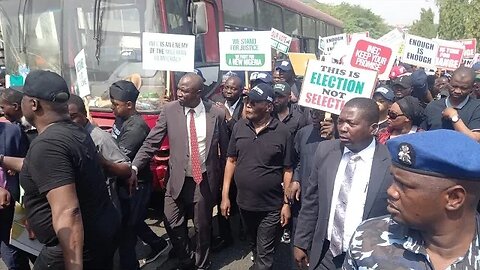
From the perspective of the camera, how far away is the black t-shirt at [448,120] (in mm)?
4355

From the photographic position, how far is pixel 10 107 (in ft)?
12.2

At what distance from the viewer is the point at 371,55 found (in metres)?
4.61

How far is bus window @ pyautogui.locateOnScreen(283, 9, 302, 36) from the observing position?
9.32m

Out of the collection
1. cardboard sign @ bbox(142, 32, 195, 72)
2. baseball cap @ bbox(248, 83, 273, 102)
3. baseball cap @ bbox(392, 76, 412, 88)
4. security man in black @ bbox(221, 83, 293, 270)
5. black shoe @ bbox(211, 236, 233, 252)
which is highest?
cardboard sign @ bbox(142, 32, 195, 72)

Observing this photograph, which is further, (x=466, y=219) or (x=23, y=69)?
(x=23, y=69)

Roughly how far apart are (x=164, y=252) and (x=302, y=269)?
201 centimetres

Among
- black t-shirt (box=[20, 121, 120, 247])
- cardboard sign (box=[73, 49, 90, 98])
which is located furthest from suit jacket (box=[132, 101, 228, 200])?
black t-shirt (box=[20, 121, 120, 247])

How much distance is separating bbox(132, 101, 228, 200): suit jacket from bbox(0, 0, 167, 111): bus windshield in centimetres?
116

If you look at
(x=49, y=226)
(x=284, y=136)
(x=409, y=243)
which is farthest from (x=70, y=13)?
(x=409, y=243)

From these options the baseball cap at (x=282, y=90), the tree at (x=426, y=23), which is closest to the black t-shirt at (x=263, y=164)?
the baseball cap at (x=282, y=90)

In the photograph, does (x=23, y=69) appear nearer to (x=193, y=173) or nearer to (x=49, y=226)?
(x=193, y=173)

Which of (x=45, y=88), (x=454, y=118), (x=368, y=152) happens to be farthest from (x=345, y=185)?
(x=454, y=118)

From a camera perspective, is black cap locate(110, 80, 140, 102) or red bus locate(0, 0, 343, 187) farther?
red bus locate(0, 0, 343, 187)

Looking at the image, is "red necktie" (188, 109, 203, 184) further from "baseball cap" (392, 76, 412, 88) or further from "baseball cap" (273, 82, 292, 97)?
"baseball cap" (392, 76, 412, 88)
